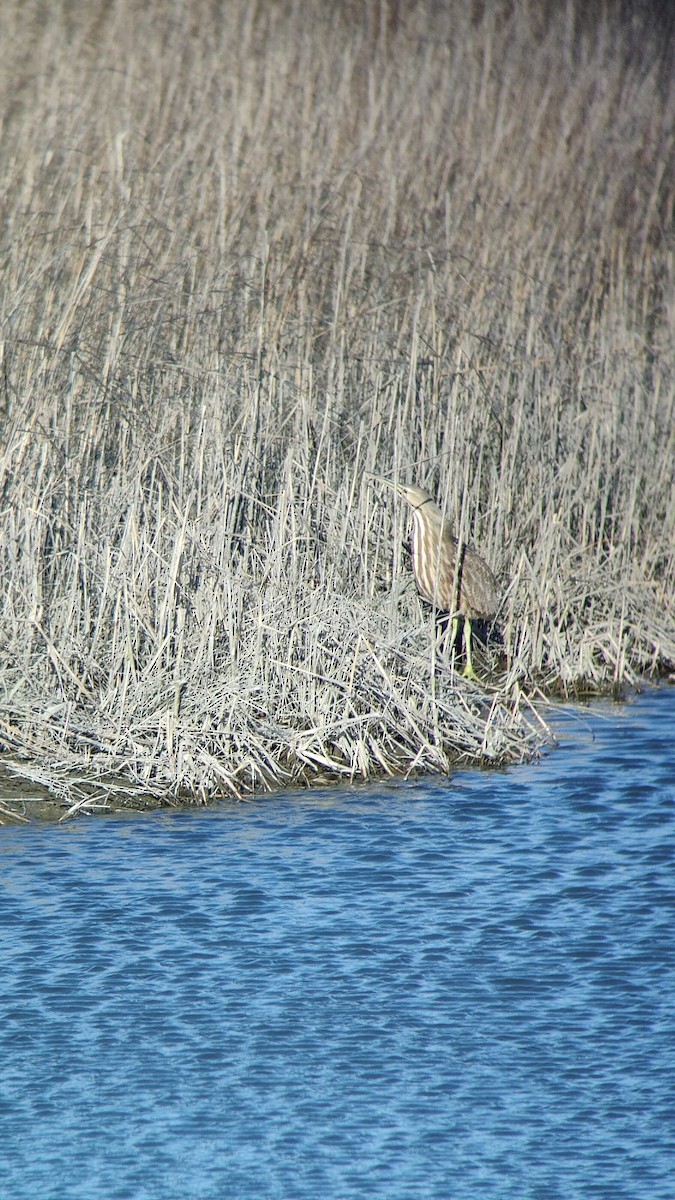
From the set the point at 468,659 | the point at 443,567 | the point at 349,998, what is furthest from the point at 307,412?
the point at 349,998

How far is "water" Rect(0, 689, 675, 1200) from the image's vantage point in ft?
10.6

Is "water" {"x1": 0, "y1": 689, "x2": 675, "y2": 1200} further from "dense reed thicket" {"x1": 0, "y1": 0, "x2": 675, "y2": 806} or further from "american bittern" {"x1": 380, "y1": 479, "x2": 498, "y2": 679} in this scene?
"american bittern" {"x1": 380, "y1": 479, "x2": 498, "y2": 679}

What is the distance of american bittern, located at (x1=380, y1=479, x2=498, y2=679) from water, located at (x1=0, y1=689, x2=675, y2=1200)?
0.90 meters

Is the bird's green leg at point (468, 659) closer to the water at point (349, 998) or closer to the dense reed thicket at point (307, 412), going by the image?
the dense reed thicket at point (307, 412)

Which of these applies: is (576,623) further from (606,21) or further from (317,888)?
(606,21)

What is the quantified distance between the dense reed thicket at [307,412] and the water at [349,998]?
1.26 feet

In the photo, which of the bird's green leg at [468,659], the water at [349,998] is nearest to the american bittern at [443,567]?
the bird's green leg at [468,659]

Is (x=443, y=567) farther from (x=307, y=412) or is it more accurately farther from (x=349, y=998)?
(x=349, y=998)

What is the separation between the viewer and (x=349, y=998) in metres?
3.90

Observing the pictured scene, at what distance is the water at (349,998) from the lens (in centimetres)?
322

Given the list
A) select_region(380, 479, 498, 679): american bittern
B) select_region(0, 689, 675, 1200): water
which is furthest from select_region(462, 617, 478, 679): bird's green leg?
select_region(0, 689, 675, 1200): water

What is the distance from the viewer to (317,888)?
457cm

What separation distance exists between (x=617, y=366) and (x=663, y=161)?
2049mm

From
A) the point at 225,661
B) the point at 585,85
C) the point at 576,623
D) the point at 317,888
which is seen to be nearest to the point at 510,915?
the point at 317,888
